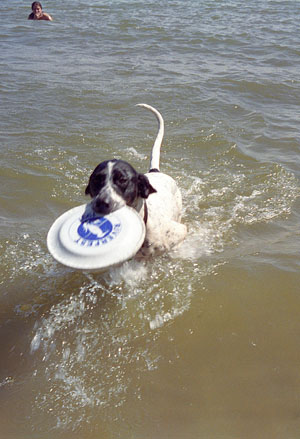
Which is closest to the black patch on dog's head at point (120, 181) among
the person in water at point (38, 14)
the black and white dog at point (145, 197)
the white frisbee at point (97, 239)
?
the black and white dog at point (145, 197)

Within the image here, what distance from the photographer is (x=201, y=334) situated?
12.6 ft

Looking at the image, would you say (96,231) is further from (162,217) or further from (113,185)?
(162,217)

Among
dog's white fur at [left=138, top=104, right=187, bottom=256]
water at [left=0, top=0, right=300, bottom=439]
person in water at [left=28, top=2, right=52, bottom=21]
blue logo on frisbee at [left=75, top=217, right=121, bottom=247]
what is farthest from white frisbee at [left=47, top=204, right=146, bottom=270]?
person in water at [left=28, top=2, right=52, bottom=21]

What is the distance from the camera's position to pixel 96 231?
3.82m

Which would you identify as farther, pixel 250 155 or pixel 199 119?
pixel 199 119

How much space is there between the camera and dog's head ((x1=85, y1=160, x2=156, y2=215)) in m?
3.70

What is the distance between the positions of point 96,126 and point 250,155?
3005mm

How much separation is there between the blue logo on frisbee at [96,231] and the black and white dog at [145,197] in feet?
0.41

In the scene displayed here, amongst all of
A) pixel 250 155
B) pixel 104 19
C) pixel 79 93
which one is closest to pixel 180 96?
pixel 79 93

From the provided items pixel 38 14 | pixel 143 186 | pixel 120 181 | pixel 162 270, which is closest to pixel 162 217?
pixel 162 270

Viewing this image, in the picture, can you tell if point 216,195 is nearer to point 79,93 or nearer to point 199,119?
point 199,119

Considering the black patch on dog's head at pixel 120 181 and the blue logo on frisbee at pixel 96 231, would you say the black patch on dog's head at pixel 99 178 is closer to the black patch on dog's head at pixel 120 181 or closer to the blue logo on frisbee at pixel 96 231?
the black patch on dog's head at pixel 120 181

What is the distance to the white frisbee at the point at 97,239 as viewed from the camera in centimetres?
359

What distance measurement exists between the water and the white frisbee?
801mm
